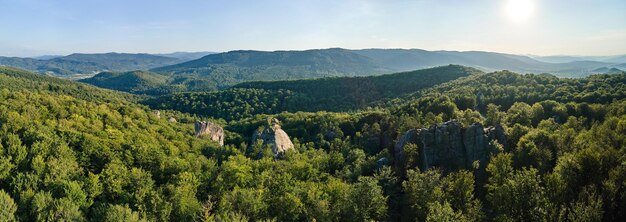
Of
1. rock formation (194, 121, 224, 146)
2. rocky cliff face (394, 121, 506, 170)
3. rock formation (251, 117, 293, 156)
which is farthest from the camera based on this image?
rock formation (194, 121, 224, 146)

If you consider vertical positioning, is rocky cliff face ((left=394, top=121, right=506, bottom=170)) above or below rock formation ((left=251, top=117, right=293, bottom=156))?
above

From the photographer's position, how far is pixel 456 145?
70812 millimetres

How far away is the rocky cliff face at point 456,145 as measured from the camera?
68.2 metres

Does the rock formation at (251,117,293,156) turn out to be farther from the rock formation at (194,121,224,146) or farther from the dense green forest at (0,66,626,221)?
the rock formation at (194,121,224,146)

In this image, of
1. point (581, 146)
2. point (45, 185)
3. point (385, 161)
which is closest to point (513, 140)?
point (581, 146)

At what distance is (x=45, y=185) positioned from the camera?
54125 millimetres

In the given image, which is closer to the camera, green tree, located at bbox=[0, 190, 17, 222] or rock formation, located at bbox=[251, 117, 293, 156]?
green tree, located at bbox=[0, 190, 17, 222]

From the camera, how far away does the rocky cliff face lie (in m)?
68.2

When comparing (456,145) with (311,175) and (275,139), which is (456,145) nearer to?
(311,175)

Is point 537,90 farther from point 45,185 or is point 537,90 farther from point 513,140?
point 45,185

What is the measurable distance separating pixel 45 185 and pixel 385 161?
58.7 meters

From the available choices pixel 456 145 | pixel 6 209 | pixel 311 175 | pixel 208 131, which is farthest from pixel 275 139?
pixel 6 209

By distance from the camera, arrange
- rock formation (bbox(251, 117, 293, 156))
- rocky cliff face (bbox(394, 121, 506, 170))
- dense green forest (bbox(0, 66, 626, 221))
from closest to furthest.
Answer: dense green forest (bbox(0, 66, 626, 221)) < rocky cliff face (bbox(394, 121, 506, 170)) < rock formation (bbox(251, 117, 293, 156))

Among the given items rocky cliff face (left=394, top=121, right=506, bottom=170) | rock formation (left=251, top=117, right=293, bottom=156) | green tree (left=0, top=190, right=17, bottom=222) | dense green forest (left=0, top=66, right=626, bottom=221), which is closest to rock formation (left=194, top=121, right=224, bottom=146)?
dense green forest (left=0, top=66, right=626, bottom=221)
